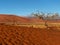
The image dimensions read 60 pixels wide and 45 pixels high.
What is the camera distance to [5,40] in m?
11.3

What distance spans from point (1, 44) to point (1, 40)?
0.53m

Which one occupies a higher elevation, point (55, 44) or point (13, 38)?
point (13, 38)

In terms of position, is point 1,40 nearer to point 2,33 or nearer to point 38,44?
point 2,33

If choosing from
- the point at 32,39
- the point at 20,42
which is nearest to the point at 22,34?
the point at 32,39

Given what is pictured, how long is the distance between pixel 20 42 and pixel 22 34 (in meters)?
1.79

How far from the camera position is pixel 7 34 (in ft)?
40.8

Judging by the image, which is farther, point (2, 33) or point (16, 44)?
point (2, 33)

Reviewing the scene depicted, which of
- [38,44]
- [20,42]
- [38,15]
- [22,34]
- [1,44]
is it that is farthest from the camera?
[38,15]

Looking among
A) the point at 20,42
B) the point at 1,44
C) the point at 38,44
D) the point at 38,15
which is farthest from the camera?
the point at 38,15

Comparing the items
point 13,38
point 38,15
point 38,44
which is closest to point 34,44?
point 38,44

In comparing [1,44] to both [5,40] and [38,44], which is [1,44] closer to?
[5,40]

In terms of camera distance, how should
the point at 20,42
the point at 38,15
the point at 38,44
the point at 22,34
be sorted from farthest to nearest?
the point at 38,15 < the point at 22,34 < the point at 38,44 < the point at 20,42

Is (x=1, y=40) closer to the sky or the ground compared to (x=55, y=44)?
closer to the sky

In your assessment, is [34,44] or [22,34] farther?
[22,34]
